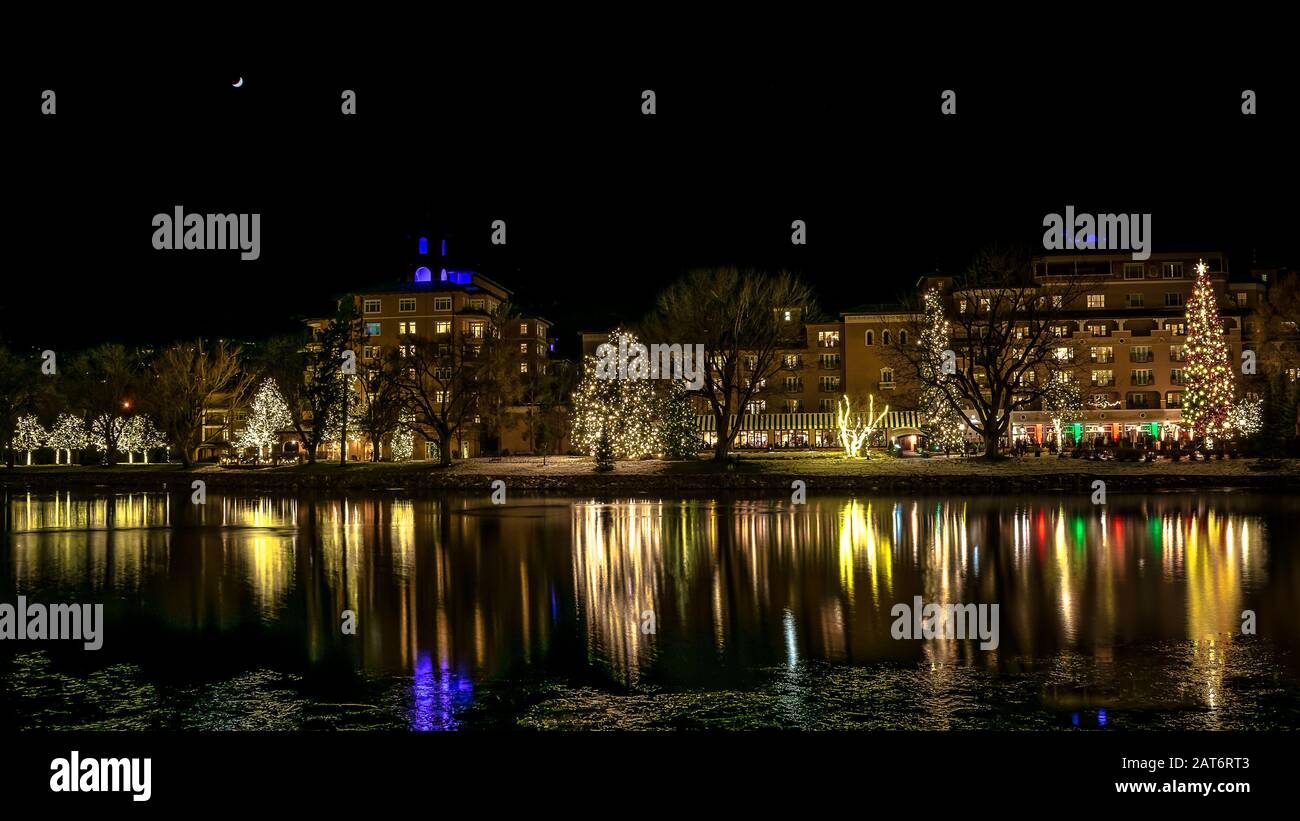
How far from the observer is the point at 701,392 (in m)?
67.5

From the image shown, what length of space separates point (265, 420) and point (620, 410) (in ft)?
101

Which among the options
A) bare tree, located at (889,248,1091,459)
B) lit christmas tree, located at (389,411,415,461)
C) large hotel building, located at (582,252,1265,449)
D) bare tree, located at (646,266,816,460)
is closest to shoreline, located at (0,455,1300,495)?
bare tree, located at (889,248,1091,459)

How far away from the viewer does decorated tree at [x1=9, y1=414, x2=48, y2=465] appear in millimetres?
88250

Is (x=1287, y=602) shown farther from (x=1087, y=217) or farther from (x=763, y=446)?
(x=763, y=446)

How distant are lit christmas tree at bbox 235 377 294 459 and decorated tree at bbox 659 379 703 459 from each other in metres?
32.2

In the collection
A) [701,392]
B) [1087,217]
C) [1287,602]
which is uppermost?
[1087,217]

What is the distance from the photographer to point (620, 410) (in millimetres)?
63531

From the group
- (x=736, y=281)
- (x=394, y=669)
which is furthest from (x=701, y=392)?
(x=394, y=669)

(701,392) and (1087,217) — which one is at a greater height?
(1087,217)

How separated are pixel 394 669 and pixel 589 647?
294cm

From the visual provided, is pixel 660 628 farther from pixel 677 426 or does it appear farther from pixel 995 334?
pixel 995 334

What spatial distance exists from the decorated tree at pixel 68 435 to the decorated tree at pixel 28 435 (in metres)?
0.71

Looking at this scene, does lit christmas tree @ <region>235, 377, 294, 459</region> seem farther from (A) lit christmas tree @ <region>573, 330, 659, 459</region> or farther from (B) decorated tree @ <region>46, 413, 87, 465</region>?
(A) lit christmas tree @ <region>573, 330, 659, 459</region>
